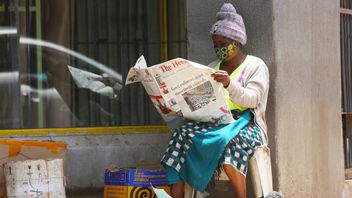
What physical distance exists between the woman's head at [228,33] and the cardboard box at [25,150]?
1355 millimetres

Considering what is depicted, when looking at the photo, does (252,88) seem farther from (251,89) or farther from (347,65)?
(347,65)

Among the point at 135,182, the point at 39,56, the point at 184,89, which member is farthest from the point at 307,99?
the point at 39,56

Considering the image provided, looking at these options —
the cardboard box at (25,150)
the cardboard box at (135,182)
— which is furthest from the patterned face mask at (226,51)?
the cardboard box at (25,150)

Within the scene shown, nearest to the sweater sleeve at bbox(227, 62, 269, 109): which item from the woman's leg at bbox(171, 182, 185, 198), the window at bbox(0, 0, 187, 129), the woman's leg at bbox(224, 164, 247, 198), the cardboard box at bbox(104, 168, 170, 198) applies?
the woman's leg at bbox(224, 164, 247, 198)

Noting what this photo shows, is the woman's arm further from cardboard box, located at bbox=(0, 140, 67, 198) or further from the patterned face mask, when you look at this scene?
cardboard box, located at bbox=(0, 140, 67, 198)

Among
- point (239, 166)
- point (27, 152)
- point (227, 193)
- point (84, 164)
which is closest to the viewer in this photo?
point (239, 166)

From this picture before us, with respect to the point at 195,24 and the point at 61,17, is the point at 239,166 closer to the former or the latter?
the point at 195,24

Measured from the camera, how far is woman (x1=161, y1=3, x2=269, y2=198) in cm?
572

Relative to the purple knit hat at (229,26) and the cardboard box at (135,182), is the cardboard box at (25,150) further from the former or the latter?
the purple knit hat at (229,26)

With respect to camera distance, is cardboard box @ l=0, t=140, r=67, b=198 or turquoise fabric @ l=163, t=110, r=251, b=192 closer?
turquoise fabric @ l=163, t=110, r=251, b=192

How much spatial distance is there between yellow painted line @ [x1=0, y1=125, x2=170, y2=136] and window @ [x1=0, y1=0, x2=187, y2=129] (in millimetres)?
65

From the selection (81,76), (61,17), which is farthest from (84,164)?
(61,17)

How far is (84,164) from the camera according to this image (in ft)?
24.3

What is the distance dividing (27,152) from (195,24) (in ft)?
5.67
